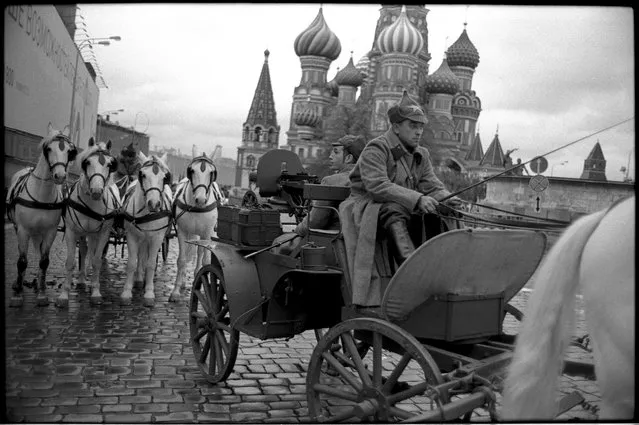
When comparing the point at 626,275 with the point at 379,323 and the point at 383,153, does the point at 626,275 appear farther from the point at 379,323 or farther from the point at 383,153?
the point at 383,153

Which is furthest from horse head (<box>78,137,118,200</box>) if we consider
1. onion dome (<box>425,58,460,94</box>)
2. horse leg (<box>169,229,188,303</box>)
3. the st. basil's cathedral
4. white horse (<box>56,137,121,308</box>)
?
onion dome (<box>425,58,460,94</box>)

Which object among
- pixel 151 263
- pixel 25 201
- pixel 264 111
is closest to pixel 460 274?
pixel 25 201

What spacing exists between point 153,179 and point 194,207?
93 cm

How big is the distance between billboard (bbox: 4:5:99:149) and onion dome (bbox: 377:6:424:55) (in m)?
51.6

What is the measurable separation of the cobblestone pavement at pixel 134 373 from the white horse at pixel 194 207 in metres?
1.22

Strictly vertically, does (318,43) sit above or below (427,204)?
above

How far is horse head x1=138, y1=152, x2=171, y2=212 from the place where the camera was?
8109 millimetres

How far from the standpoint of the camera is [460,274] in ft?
12.0

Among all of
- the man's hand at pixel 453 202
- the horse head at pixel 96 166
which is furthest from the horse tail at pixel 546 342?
the horse head at pixel 96 166

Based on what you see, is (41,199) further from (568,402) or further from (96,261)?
(568,402)

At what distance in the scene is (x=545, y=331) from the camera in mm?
2877

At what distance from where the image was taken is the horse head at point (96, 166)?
7531 millimetres

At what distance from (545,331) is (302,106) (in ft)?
218

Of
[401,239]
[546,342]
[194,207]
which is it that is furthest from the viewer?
[194,207]
